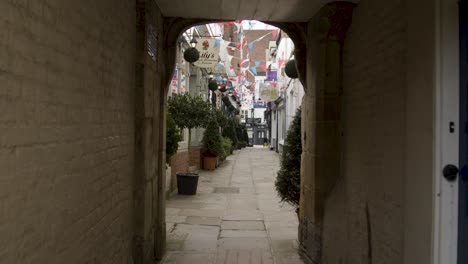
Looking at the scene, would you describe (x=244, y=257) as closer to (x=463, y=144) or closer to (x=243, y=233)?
(x=243, y=233)

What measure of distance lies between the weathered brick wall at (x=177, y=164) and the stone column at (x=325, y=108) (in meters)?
6.08

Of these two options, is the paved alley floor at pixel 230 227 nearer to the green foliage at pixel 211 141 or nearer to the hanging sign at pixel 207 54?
the green foliage at pixel 211 141

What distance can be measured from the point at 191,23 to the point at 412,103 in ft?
12.0

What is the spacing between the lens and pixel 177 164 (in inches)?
469

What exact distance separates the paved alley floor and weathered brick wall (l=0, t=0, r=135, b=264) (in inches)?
87.3

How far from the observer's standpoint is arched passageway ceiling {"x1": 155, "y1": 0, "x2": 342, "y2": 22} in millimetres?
5359

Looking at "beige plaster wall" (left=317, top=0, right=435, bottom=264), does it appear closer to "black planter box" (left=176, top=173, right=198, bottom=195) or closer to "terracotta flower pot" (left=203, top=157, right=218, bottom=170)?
"black planter box" (left=176, top=173, right=198, bottom=195)

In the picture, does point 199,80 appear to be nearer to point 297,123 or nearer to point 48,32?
point 297,123

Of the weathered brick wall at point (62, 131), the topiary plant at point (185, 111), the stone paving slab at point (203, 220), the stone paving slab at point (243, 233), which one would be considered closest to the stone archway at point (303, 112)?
the weathered brick wall at point (62, 131)

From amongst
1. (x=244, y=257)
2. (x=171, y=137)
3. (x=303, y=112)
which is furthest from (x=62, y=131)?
(x=171, y=137)

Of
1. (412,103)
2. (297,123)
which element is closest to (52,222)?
(412,103)

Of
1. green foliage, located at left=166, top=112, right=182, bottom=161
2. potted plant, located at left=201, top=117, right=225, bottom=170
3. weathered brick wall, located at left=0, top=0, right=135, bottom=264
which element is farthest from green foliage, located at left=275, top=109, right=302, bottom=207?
potted plant, located at left=201, top=117, right=225, bottom=170

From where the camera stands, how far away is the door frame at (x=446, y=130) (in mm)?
2818

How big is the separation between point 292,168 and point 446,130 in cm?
398
